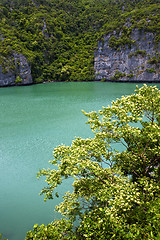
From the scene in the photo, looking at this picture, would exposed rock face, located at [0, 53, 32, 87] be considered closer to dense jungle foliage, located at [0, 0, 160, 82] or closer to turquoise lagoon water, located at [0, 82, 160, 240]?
dense jungle foliage, located at [0, 0, 160, 82]

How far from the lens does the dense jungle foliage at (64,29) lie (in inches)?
2158

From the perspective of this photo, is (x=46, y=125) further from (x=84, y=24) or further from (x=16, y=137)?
(x=84, y=24)

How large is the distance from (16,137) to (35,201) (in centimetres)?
748

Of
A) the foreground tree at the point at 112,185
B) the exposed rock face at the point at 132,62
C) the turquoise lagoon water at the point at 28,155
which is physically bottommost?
the turquoise lagoon water at the point at 28,155

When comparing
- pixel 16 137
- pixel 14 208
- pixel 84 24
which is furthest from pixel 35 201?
pixel 84 24

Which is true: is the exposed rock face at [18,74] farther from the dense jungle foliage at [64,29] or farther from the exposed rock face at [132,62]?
the exposed rock face at [132,62]

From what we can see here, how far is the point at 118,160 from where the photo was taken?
20.2 ft

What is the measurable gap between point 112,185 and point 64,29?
87327 millimetres

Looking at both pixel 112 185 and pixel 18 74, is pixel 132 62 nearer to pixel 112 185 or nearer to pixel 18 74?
pixel 18 74

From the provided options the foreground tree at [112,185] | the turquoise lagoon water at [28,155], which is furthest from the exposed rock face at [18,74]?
the foreground tree at [112,185]

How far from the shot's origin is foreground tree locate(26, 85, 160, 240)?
379 centimetres

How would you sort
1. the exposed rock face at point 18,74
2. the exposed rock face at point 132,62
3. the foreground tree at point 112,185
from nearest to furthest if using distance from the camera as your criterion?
the foreground tree at point 112,185, the exposed rock face at point 18,74, the exposed rock face at point 132,62

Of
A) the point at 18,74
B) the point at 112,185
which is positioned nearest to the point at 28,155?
the point at 112,185

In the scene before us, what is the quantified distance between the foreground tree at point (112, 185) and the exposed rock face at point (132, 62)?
1960 inches
